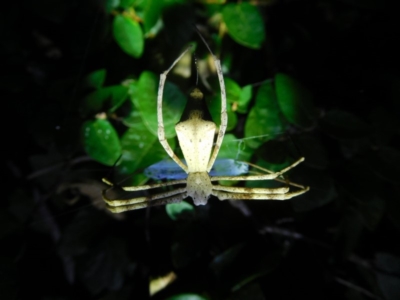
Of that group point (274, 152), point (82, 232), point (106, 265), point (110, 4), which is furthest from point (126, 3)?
point (106, 265)

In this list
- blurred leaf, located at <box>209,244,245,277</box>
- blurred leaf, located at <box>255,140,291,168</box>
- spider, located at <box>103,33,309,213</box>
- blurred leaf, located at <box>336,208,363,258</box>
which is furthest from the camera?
blurred leaf, located at <box>336,208,363,258</box>

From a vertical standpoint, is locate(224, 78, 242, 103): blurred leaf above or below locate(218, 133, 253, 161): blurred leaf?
above

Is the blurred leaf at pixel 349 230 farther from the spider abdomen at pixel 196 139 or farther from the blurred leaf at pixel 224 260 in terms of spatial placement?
the spider abdomen at pixel 196 139

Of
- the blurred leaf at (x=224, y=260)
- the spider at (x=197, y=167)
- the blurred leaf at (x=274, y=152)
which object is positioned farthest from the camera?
the blurred leaf at (x=224, y=260)

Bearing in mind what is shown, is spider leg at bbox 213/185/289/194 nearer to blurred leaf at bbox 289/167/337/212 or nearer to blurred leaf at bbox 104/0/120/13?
blurred leaf at bbox 289/167/337/212

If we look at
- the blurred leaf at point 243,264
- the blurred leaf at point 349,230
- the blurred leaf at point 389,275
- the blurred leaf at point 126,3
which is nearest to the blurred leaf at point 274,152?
the blurred leaf at point 243,264

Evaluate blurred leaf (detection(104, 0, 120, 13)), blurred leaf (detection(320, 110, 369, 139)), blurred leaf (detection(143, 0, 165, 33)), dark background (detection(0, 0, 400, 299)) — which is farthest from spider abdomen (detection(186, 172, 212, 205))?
blurred leaf (detection(104, 0, 120, 13))

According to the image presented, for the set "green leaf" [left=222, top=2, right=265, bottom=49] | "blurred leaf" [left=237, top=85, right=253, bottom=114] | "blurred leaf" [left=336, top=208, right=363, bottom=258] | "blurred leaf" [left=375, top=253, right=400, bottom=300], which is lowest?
"blurred leaf" [left=375, top=253, right=400, bottom=300]

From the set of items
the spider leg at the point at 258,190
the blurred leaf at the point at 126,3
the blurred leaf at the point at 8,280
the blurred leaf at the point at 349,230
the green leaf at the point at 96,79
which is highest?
the blurred leaf at the point at 126,3
